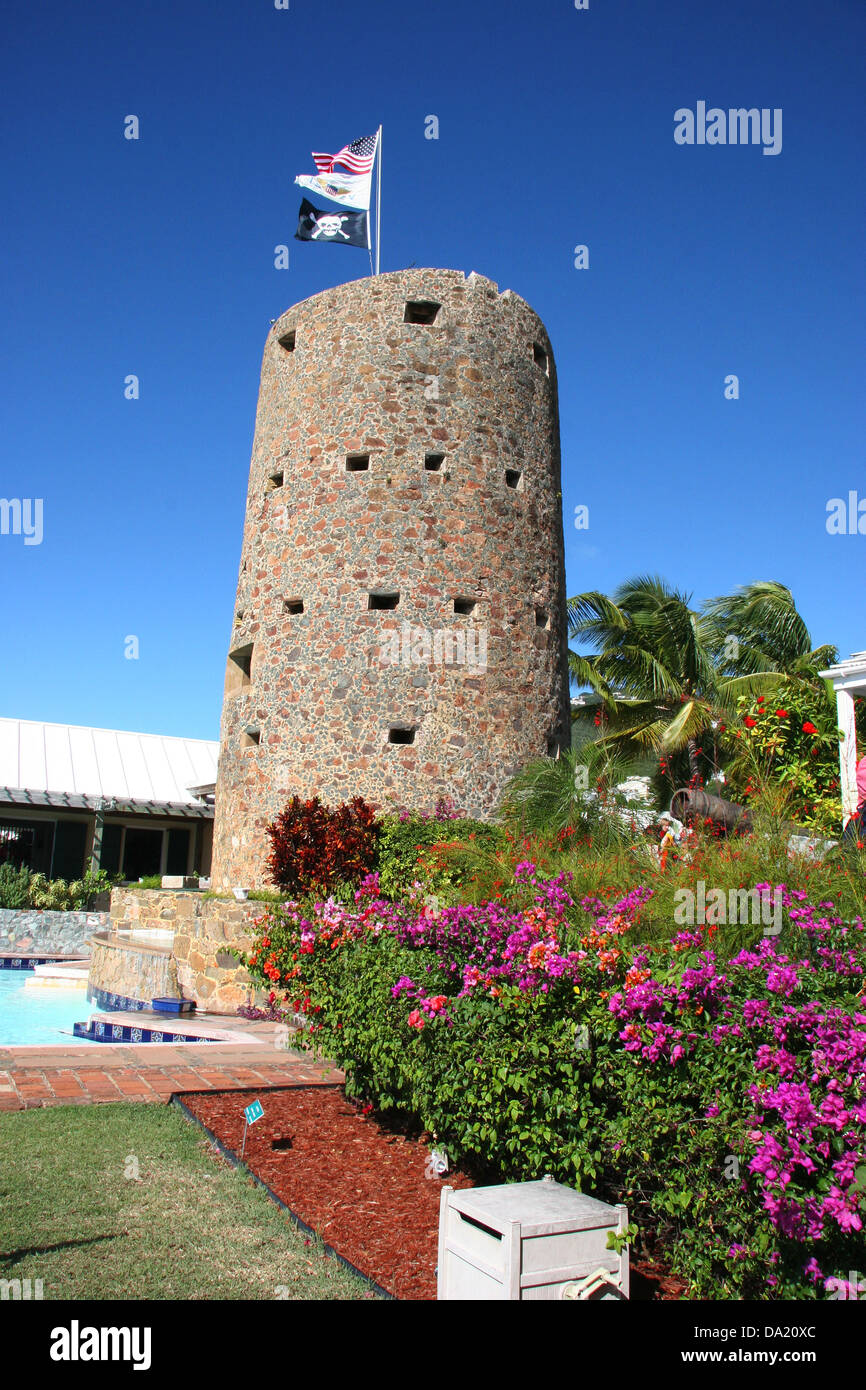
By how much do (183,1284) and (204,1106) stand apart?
9.03 feet

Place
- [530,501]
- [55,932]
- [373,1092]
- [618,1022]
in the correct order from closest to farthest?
[618,1022] < [373,1092] < [530,501] < [55,932]

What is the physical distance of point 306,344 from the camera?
45.6ft

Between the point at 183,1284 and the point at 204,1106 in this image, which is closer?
the point at 183,1284

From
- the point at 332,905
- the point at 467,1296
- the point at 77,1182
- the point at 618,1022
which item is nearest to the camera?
the point at 467,1296


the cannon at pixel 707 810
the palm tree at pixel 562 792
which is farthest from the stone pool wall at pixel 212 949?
the cannon at pixel 707 810

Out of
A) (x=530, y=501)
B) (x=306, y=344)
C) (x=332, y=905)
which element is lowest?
(x=332, y=905)

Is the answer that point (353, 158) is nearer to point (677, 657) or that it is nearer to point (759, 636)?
point (677, 657)

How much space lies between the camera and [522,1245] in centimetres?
318

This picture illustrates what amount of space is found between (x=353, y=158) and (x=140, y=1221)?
49.3ft

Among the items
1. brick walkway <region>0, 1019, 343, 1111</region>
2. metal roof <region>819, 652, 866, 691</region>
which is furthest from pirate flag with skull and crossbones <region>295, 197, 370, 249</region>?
brick walkway <region>0, 1019, 343, 1111</region>

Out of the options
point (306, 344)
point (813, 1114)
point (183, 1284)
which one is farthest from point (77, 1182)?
point (306, 344)

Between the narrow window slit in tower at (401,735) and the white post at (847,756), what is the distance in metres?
5.30

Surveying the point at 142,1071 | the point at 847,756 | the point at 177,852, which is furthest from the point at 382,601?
the point at 177,852
